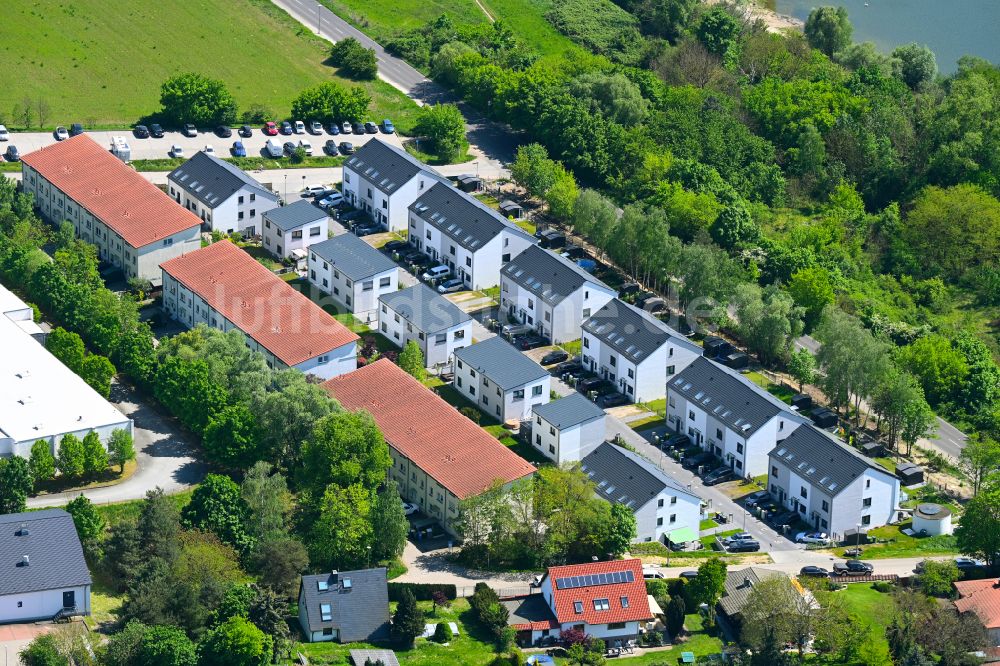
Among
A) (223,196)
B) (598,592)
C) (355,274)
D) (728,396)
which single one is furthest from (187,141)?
(598,592)

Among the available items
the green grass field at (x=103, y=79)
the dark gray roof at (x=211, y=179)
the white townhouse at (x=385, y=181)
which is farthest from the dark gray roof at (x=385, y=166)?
the green grass field at (x=103, y=79)

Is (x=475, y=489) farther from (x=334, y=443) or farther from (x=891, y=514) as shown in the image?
(x=891, y=514)

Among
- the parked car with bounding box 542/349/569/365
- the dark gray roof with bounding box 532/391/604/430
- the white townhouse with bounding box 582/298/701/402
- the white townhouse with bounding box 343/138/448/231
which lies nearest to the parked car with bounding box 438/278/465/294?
the white townhouse with bounding box 343/138/448/231

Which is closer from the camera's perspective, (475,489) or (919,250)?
(475,489)

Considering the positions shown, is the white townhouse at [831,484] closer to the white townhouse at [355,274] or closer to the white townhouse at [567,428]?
the white townhouse at [567,428]

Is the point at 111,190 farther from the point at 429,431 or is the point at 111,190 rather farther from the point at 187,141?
the point at 429,431

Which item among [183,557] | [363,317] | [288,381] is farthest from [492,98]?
[183,557]

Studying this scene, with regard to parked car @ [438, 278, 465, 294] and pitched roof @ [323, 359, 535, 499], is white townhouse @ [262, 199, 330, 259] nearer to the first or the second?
parked car @ [438, 278, 465, 294]
